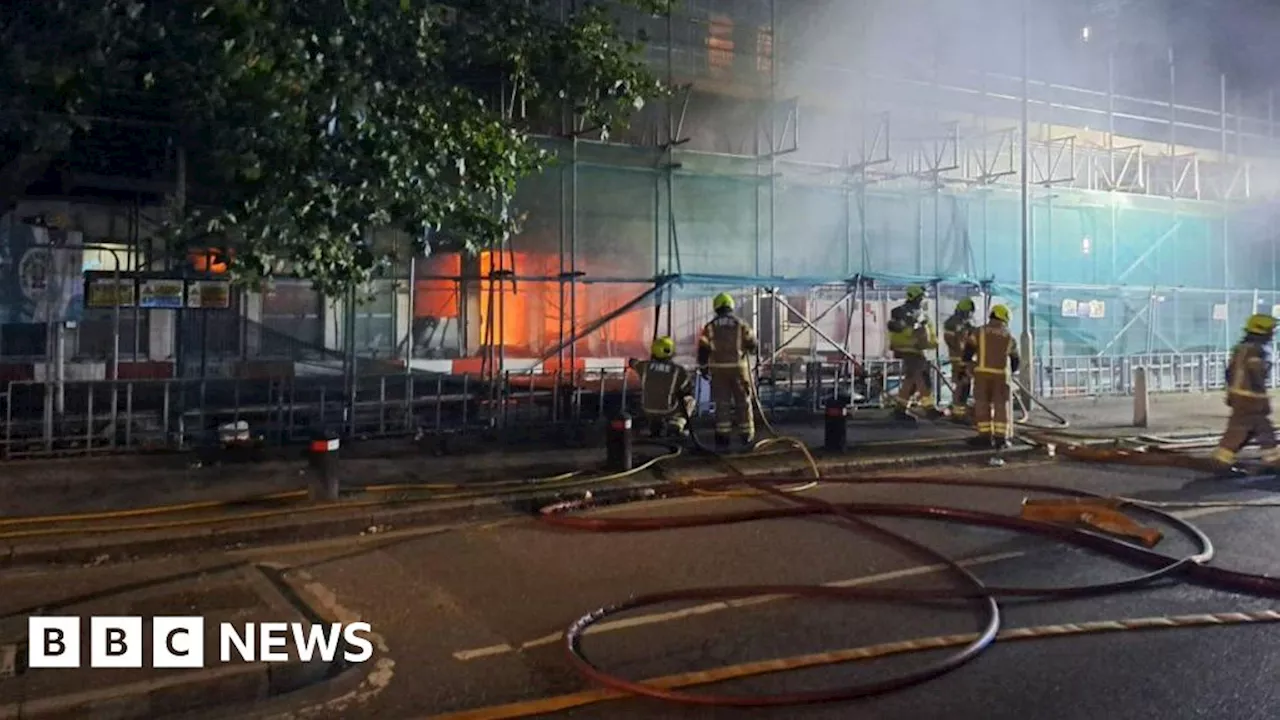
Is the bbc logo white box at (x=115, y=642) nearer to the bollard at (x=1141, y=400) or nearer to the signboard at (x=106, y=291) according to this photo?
the signboard at (x=106, y=291)

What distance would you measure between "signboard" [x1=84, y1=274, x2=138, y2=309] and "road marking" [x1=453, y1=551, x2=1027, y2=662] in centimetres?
750

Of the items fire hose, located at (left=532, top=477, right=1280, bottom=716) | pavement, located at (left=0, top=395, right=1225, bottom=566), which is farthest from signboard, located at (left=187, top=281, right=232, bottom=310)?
fire hose, located at (left=532, top=477, right=1280, bottom=716)

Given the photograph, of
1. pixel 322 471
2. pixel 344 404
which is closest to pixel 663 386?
pixel 344 404

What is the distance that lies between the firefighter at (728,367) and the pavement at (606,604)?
2.28m

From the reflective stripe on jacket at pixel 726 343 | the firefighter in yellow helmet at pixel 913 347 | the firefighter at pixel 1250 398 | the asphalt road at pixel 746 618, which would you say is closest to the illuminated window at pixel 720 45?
the firefighter in yellow helmet at pixel 913 347

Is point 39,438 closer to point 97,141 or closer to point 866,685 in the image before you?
point 97,141

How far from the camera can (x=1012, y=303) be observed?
19422 mm

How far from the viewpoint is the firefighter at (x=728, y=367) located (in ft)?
36.6

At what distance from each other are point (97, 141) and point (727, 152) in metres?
10.2

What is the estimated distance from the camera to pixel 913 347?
13.8 metres

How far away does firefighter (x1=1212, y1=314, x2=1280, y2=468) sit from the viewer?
1025cm

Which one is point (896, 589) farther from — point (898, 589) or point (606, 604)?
point (606, 604)

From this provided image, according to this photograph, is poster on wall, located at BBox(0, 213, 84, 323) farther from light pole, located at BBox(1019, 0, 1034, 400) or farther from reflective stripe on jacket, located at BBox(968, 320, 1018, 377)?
light pole, located at BBox(1019, 0, 1034, 400)

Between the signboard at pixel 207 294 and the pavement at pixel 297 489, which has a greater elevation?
the signboard at pixel 207 294
